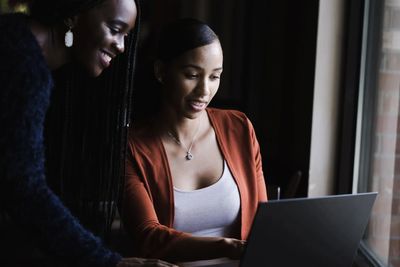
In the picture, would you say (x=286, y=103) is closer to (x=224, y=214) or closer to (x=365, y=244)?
(x=365, y=244)

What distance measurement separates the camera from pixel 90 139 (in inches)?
53.4

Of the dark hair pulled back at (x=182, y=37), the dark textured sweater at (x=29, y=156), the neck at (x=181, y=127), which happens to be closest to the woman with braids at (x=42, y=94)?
the dark textured sweater at (x=29, y=156)

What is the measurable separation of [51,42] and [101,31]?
0.09 meters

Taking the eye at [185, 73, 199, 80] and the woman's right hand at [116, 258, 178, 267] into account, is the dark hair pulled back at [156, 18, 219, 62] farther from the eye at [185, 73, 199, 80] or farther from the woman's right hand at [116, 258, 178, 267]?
the woman's right hand at [116, 258, 178, 267]

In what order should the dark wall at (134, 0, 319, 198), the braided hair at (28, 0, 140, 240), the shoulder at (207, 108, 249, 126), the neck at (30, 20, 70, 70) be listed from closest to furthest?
the neck at (30, 20, 70, 70) → the braided hair at (28, 0, 140, 240) → the shoulder at (207, 108, 249, 126) → the dark wall at (134, 0, 319, 198)

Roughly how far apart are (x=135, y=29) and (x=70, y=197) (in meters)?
0.44

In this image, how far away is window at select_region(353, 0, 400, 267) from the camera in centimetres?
160

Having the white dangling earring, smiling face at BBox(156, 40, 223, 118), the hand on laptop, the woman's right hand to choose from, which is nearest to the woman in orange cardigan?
smiling face at BBox(156, 40, 223, 118)

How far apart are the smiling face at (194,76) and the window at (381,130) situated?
546 mm

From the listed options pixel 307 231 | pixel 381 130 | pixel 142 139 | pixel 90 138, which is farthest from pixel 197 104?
pixel 381 130

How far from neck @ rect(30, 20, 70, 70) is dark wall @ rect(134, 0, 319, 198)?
844mm

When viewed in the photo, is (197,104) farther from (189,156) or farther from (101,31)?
(101,31)

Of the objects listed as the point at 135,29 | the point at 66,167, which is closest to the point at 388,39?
the point at 135,29

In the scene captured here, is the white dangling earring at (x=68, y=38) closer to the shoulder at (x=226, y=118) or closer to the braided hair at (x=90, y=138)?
the braided hair at (x=90, y=138)
